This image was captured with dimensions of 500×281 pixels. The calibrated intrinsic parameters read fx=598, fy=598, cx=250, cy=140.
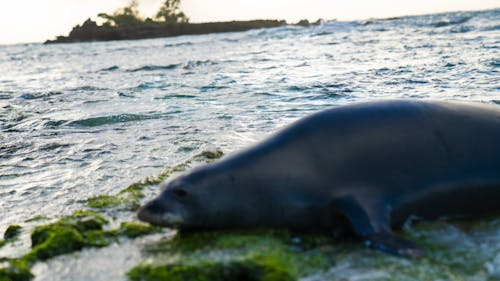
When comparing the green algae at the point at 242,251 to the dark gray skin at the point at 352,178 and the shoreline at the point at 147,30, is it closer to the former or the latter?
the dark gray skin at the point at 352,178

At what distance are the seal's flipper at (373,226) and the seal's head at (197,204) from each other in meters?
0.53

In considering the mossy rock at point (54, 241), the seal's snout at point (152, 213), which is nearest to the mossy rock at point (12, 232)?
the mossy rock at point (54, 241)

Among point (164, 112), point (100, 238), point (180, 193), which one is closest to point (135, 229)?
point (100, 238)

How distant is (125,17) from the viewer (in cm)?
9838

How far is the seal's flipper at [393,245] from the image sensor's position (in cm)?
272

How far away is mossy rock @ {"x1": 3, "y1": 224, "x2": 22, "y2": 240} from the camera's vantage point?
11.0 feet

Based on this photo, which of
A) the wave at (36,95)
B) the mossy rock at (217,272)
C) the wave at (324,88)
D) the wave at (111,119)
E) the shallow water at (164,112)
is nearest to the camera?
the mossy rock at (217,272)

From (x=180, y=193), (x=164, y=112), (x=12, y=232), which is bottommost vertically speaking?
(x=164, y=112)

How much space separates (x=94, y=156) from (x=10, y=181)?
0.92 meters

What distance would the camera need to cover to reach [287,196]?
3.09 meters

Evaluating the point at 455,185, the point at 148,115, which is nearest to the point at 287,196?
the point at 455,185

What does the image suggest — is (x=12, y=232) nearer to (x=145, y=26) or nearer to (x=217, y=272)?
(x=217, y=272)

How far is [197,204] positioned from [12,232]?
1140mm

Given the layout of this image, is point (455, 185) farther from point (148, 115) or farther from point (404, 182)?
point (148, 115)
